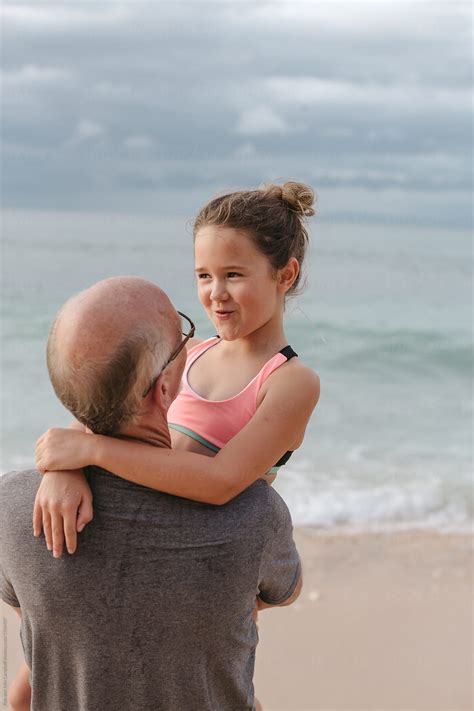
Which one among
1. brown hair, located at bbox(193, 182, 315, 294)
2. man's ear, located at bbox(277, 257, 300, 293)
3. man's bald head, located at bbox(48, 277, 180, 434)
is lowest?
man's bald head, located at bbox(48, 277, 180, 434)

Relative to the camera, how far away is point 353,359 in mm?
13578

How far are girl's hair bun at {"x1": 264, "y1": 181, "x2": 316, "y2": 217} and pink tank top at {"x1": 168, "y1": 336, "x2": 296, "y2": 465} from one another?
472mm

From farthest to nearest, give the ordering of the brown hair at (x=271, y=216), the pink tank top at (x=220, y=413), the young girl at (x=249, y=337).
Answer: the brown hair at (x=271, y=216) < the pink tank top at (x=220, y=413) < the young girl at (x=249, y=337)

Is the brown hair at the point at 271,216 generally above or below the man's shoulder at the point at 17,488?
above

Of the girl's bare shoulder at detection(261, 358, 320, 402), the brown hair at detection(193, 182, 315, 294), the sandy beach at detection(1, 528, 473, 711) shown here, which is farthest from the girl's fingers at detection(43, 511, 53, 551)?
the sandy beach at detection(1, 528, 473, 711)

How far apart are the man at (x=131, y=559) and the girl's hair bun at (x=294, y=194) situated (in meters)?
0.99

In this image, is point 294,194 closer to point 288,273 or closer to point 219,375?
point 288,273

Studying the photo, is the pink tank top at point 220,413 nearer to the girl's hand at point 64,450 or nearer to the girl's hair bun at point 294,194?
the girl's hair bun at point 294,194

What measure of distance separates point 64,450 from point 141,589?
324mm

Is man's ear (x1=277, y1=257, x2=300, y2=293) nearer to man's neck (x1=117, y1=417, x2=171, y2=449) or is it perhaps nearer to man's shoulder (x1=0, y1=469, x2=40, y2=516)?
man's neck (x1=117, y1=417, x2=171, y2=449)

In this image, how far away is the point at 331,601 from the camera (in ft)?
16.8

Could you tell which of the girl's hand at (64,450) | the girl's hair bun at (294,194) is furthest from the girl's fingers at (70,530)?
the girl's hair bun at (294,194)

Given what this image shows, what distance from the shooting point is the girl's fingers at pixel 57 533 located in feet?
5.47

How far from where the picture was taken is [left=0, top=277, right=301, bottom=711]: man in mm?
1724
